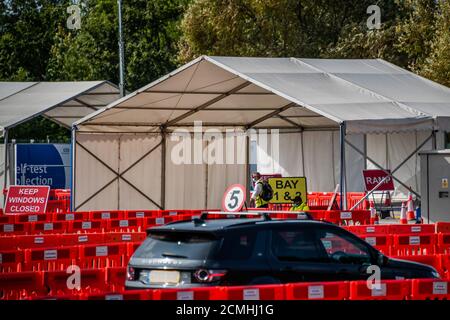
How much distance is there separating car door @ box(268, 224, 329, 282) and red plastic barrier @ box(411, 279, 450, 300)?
123cm

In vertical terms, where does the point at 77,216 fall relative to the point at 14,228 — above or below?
above

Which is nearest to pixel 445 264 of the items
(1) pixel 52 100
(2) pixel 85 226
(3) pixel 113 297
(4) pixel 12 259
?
(4) pixel 12 259

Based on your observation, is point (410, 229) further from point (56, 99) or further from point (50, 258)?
point (56, 99)

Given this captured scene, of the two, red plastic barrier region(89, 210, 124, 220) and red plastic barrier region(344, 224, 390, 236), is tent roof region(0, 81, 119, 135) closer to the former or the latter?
red plastic barrier region(89, 210, 124, 220)

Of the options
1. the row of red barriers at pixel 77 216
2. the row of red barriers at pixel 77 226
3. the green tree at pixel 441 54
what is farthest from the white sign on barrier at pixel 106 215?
the green tree at pixel 441 54

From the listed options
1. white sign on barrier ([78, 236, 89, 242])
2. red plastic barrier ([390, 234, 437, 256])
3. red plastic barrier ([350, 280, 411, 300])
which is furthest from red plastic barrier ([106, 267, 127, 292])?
red plastic barrier ([390, 234, 437, 256])

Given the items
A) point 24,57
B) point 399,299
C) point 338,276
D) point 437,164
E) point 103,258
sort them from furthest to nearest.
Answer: point 24,57 < point 437,164 < point 103,258 < point 338,276 < point 399,299

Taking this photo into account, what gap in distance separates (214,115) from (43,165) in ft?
45.2

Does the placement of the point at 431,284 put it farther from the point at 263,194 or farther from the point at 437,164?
the point at 263,194

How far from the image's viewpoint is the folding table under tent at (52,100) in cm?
4156

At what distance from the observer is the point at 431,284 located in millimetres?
12039

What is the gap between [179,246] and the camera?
12.5m
